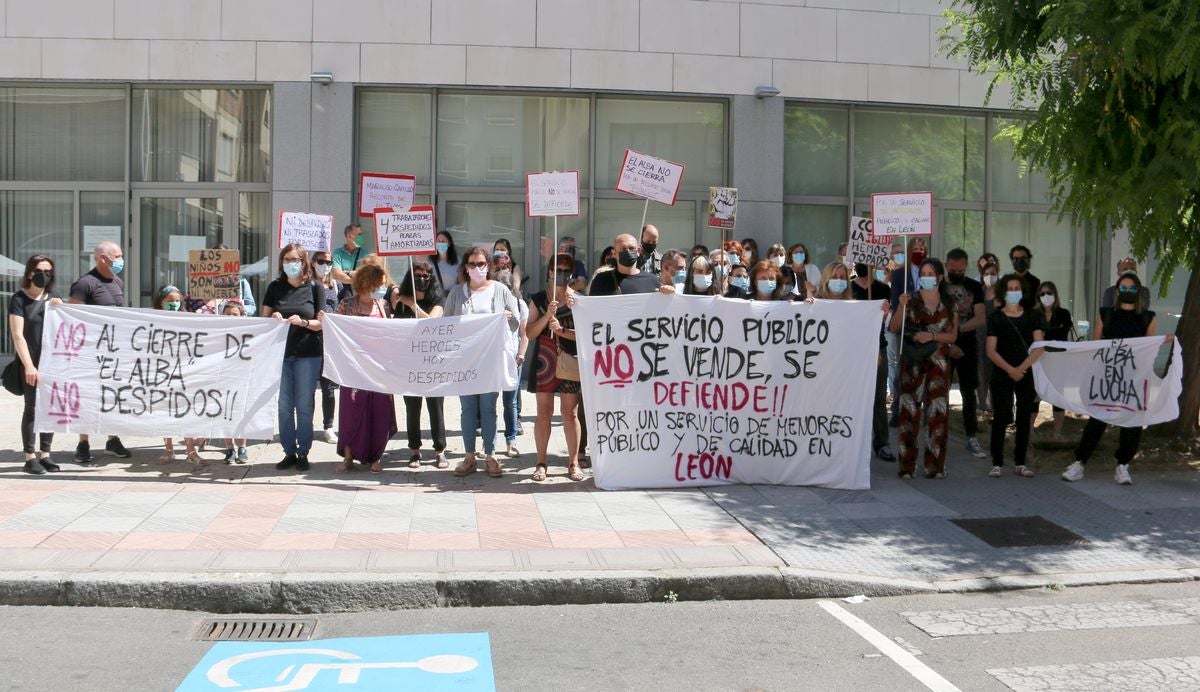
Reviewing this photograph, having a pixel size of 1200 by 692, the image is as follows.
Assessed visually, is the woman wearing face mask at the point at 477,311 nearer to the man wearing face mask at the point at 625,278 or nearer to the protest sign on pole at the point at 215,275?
the man wearing face mask at the point at 625,278

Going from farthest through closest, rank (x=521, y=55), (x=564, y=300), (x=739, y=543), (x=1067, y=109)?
(x=521, y=55), (x=1067, y=109), (x=564, y=300), (x=739, y=543)

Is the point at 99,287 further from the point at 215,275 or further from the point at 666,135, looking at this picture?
the point at 666,135

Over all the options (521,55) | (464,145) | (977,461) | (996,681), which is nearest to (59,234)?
(464,145)

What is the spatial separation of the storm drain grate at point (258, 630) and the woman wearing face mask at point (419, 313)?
3.78 m

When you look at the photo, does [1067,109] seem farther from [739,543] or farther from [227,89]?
[227,89]

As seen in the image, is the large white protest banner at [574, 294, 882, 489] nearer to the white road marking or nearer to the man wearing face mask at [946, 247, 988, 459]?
the man wearing face mask at [946, 247, 988, 459]

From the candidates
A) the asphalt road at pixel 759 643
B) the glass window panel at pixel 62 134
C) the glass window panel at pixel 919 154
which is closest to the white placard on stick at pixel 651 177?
the asphalt road at pixel 759 643

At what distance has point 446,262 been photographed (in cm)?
1404

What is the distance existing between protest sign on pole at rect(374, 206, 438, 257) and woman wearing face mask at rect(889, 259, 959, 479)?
4282mm

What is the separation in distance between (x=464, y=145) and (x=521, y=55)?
1477mm

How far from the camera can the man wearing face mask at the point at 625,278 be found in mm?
9555

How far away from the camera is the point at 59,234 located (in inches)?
623

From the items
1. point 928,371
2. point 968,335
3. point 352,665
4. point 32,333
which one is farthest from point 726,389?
point 32,333

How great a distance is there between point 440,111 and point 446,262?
278cm
